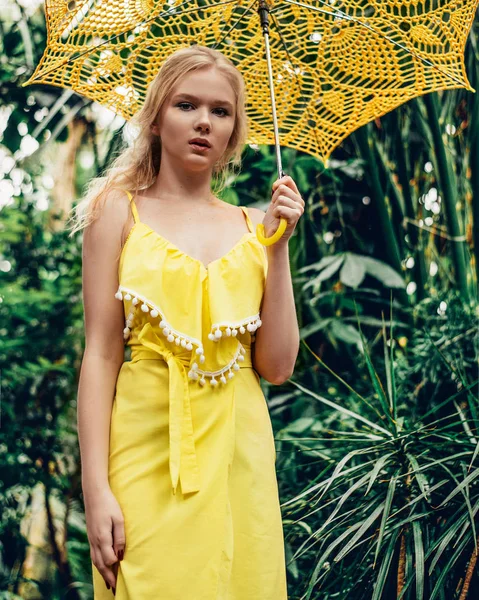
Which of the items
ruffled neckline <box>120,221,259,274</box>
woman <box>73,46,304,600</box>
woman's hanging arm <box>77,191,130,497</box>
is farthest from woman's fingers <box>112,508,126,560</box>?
ruffled neckline <box>120,221,259,274</box>

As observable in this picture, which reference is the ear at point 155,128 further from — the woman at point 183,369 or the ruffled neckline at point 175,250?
the ruffled neckline at point 175,250

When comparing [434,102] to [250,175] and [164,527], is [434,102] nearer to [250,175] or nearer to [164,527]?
[250,175]

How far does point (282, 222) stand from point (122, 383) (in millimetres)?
421

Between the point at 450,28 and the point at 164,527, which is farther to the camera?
the point at 450,28

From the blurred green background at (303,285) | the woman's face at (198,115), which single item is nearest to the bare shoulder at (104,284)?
the woman's face at (198,115)

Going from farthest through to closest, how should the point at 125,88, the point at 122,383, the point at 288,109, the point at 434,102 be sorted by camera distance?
the point at 434,102
the point at 288,109
the point at 125,88
the point at 122,383

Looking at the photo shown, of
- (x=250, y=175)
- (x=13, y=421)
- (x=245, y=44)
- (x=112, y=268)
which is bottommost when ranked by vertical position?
(x=13, y=421)

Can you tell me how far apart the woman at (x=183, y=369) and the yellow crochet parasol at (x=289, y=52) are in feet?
0.67

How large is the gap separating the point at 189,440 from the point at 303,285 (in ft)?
4.69

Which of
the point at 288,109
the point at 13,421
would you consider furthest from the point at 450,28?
the point at 13,421

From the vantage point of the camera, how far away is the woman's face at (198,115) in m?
1.49

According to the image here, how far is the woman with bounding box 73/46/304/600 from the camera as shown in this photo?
4.47 feet

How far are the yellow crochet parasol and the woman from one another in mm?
204

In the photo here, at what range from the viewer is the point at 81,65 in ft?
5.52
